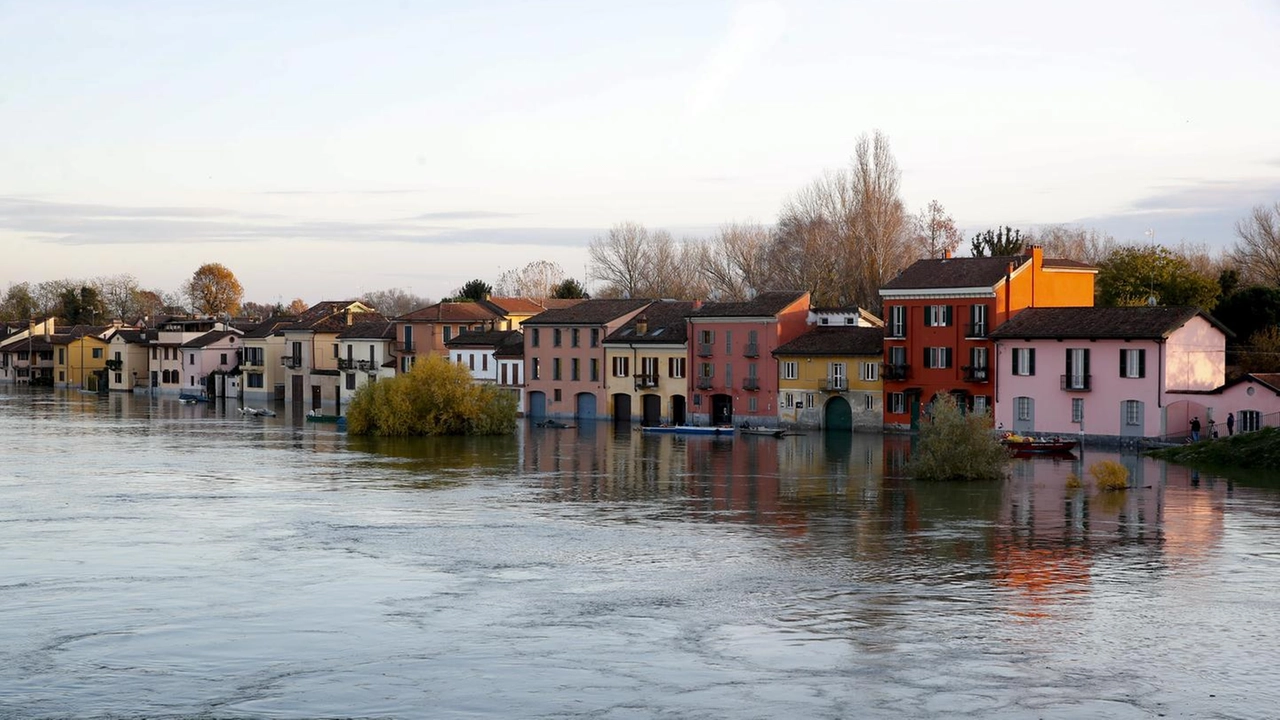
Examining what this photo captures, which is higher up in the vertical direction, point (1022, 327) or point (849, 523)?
point (1022, 327)

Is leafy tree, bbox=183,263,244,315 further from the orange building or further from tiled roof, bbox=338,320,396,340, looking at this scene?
the orange building

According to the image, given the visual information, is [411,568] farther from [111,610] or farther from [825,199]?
[825,199]

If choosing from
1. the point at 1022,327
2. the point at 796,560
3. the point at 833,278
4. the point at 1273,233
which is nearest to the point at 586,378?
the point at 833,278

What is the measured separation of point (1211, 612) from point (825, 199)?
6671 cm

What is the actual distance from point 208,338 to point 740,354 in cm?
5529

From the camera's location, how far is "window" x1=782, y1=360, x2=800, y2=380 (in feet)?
230

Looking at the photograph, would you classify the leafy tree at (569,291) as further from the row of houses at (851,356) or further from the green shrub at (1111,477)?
the green shrub at (1111,477)

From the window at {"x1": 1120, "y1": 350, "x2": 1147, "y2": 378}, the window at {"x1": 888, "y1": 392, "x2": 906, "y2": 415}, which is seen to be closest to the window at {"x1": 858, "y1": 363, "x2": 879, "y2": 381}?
the window at {"x1": 888, "y1": 392, "x2": 906, "y2": 415}

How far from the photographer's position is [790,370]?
231 ft

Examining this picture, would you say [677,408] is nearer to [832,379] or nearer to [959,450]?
[832,379]

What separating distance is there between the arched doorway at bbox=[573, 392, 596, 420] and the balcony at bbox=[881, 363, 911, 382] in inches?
742

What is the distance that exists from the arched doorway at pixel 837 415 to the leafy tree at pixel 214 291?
4860 inches

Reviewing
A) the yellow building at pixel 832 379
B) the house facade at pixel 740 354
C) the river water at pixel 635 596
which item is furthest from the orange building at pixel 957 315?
the river water at pixel 635 596

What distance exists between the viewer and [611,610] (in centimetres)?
2544
